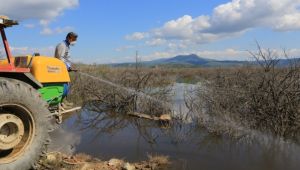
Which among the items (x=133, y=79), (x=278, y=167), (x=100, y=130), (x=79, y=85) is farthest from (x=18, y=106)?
(x=79, y=85)

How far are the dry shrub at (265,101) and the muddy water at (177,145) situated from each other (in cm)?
59

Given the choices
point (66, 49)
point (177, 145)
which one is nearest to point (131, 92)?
point (177, 145)

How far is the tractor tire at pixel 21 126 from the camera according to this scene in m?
5.31

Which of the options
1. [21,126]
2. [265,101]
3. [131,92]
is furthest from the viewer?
[131,92]

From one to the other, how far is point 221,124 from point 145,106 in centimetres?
351

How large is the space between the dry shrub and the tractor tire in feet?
19.7

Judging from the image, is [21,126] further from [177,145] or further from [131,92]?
[131,92]

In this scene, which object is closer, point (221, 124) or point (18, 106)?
point (18, 106)

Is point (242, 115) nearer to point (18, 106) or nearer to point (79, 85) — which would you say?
point (18, 106)

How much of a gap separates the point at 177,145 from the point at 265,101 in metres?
2.68

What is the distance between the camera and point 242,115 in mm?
10891

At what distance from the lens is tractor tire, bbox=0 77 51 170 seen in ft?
17.4

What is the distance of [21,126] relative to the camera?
5523 mm

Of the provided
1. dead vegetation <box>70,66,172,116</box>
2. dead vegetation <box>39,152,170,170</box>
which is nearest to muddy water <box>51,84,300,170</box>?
dead vegetation <box>39,152,170,170</box>
